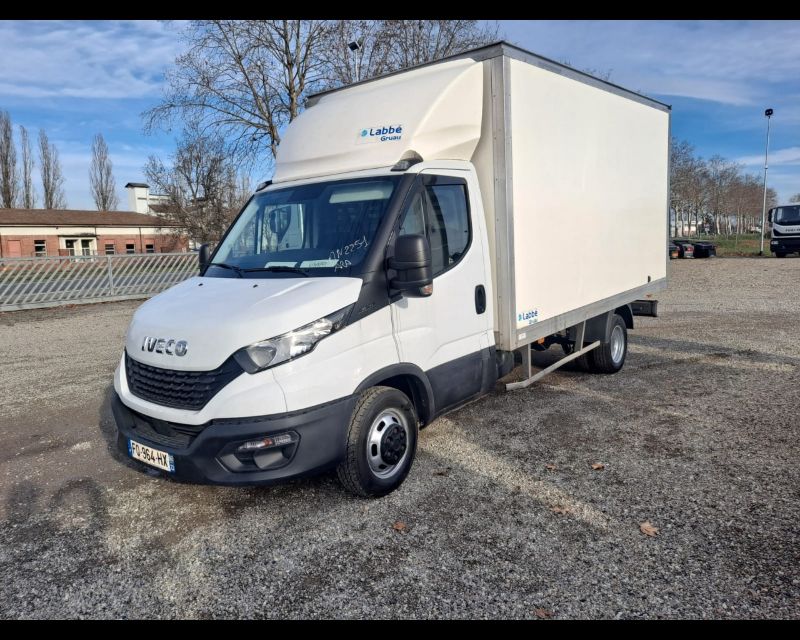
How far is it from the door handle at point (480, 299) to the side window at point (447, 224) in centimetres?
36

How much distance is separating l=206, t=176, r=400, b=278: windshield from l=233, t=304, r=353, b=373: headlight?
547 mm

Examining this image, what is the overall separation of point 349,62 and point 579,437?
1784cm

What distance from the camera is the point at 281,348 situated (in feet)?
11.6

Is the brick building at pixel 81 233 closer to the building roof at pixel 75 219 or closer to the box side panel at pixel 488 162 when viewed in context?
the building roof at pixel 75 219

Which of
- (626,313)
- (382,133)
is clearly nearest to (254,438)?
(382,133)

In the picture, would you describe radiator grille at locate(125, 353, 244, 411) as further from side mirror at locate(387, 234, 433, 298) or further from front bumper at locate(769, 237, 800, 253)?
front bumper at locate(769, 237, 800, 253)

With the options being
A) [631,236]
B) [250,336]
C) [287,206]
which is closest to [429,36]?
[631,236]

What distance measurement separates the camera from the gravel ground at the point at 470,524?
10.1 feet

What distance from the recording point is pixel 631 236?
7.35 metres

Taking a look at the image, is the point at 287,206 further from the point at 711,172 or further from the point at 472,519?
the point at 711,172

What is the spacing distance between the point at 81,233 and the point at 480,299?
53004 mm

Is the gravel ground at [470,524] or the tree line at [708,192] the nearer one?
the gravel ground at [470,524]

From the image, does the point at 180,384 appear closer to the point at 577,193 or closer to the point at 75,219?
the point at 577,193

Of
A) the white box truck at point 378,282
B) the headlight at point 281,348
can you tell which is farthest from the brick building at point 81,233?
the headlight at point 281,348
